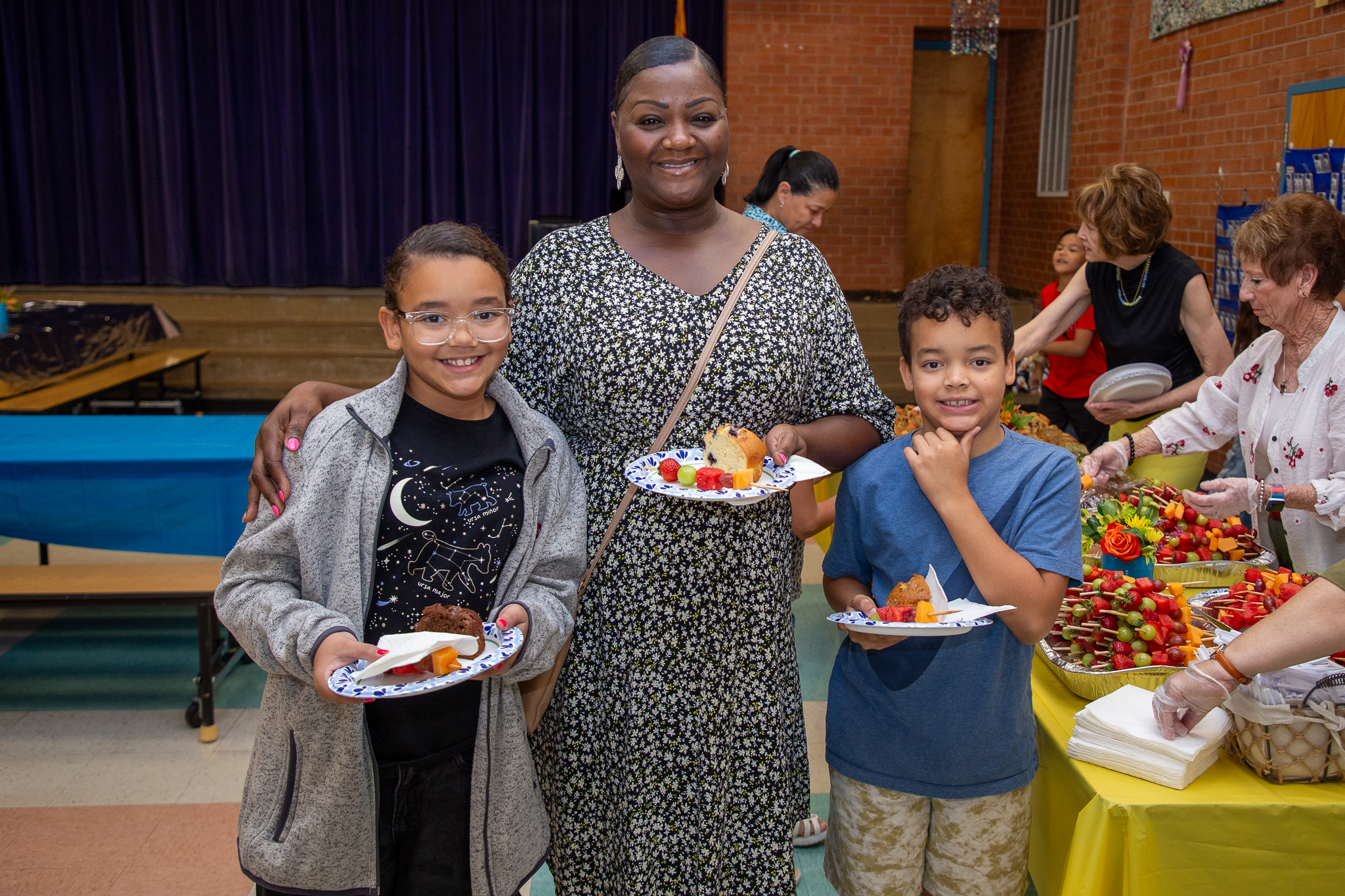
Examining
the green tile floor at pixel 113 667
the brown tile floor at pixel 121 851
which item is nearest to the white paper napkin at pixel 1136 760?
the brown tile floor at pixel 121 851

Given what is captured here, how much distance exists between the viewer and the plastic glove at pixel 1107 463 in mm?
2645

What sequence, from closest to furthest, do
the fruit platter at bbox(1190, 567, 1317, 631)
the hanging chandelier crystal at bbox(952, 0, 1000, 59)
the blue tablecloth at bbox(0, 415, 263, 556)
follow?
the fruit platter at bbox(1190, 567, 1317, 631), the blue tablecloth at bbox(0, 415, 263, 556), the hanging chandelier crystal at bbox(952, 0, 1000, 59)

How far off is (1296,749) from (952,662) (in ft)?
1.69

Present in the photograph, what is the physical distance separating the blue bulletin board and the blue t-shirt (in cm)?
430

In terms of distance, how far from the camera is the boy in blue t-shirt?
1.59 meters

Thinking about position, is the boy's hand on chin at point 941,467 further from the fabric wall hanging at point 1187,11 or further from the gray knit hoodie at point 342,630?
the fabric wall hanging at point 1187,11


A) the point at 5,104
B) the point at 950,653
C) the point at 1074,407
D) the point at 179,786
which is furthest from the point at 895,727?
the point at 5,104

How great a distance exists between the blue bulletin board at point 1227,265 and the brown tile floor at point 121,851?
5.03 meters

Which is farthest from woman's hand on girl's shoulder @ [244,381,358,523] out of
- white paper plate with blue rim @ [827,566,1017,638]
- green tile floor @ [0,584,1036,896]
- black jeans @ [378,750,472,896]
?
green tile floor @ [0,584,1036,896]

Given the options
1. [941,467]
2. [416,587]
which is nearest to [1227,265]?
[941,467]

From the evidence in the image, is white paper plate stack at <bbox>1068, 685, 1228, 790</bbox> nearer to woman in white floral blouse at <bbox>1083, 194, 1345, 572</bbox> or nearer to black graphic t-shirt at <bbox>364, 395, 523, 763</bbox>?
woman in white floral blouse at <bbox>1083, 194, 1345, 572</bbox>

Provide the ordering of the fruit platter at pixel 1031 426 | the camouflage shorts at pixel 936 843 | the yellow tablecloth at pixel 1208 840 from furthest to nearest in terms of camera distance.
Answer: the fruit platter at pixel 1031 426 → the camouflage shorts at pixel 936 843 → the yellow tablecloth at pixel 1208 840

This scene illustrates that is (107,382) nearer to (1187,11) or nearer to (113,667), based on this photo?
(113,667)

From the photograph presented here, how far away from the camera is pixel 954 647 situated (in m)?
1.64
